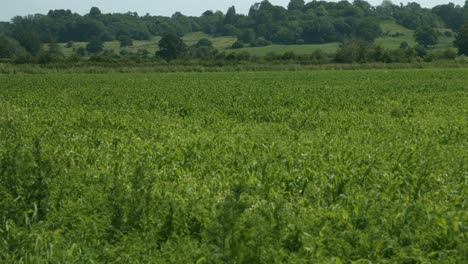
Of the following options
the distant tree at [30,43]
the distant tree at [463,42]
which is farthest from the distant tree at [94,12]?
the distant tree at [463,42]

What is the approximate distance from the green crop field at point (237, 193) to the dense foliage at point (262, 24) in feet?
331

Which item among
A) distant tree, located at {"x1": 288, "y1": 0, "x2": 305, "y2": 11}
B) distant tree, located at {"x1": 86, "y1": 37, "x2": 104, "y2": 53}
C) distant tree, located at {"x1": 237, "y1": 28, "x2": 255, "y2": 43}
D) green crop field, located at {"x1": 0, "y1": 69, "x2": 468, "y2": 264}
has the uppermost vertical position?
distant tree, located at {"x1": 288, "y1": 0, "x2": 305, "y2": 11}

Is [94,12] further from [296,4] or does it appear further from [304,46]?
[304,46]

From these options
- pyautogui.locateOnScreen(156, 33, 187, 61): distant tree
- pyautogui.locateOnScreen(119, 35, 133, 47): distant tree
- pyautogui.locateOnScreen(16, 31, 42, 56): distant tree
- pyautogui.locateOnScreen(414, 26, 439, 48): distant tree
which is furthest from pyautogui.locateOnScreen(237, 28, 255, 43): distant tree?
pyautogui.locateOnScreen(16, 31, 42, 56): distant tree

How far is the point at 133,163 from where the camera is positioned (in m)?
8.76

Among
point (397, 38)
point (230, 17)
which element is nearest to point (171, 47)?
point (397, 38)

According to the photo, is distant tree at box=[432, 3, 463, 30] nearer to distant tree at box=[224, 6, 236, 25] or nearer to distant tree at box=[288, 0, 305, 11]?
distant tree at box=[288, 0, 305, 11]

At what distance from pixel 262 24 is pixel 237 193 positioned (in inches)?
5730

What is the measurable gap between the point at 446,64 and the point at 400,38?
66.2 meters

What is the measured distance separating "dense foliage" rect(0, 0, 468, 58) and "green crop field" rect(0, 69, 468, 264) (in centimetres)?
10087

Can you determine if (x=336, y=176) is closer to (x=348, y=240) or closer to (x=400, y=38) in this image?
(x=348, y=240)

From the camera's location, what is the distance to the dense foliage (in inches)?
5089

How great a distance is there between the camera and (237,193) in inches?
203

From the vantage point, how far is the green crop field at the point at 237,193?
503cm
